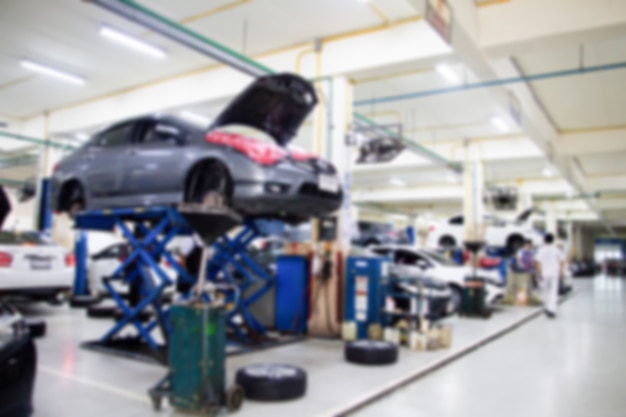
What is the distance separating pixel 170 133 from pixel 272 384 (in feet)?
9.17

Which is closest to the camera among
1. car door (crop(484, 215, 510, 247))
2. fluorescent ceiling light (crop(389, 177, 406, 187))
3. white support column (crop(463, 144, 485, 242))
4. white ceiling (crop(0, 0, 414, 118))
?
white ceiling (crop(0, 0, 414, 118))

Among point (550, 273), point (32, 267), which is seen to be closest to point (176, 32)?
point (32, 267)

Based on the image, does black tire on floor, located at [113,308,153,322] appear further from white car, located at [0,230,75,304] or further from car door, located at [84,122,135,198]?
car door, located at [84,122,135,198]

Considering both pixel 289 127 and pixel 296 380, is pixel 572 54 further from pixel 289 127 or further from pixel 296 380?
pixel 296 380

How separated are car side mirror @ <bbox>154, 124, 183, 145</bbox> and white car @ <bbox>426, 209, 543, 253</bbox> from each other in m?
9.99

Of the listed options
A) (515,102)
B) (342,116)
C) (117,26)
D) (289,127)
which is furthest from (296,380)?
(515,102)

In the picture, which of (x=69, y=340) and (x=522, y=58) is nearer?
(x=69, y=340)

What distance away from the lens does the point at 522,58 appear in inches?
303

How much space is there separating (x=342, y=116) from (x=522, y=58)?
130 inches

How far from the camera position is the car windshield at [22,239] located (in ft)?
20.8

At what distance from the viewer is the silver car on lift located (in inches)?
177

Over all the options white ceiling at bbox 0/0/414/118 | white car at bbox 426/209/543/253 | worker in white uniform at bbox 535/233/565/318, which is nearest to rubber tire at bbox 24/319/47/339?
white ceiling at bbox 0/0/414/118

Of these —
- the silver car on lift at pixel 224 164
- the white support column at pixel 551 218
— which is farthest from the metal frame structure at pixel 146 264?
the white support column at pixel 551 218

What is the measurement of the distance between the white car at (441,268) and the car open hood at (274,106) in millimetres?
3870
